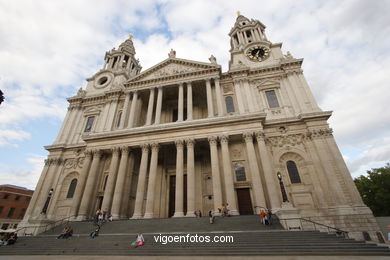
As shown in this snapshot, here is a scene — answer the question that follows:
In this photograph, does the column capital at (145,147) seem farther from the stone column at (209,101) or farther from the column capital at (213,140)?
the stone column at (209,101)

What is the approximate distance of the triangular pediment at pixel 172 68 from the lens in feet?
85.7

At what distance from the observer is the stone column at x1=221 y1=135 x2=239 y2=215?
52.4 feet

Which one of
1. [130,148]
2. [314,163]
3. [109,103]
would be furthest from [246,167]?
[109,103]

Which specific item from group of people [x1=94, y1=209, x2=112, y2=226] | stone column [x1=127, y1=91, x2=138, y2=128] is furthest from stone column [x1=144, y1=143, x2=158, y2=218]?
stone column [x1=127, y1=91, x2=138, y2=128]

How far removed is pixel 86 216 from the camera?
18688 millimetres

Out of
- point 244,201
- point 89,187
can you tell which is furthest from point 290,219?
point 89,187

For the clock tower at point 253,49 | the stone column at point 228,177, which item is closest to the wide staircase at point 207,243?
the stone column at point 228,177

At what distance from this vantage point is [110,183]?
63.5 feet

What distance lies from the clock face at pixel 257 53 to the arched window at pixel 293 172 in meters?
16.0

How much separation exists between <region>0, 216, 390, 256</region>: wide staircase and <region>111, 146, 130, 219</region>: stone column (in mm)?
2844

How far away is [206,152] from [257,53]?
56.9ft

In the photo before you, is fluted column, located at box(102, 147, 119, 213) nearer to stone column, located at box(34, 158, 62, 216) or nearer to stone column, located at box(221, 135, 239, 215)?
stone column, located at box(34, 158, 62, 216)

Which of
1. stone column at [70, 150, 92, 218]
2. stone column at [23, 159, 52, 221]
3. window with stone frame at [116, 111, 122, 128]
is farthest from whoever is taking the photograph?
window with stone frame at [116, 111, 122, 128]

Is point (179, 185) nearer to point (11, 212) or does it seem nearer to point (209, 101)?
point (209, 101)
